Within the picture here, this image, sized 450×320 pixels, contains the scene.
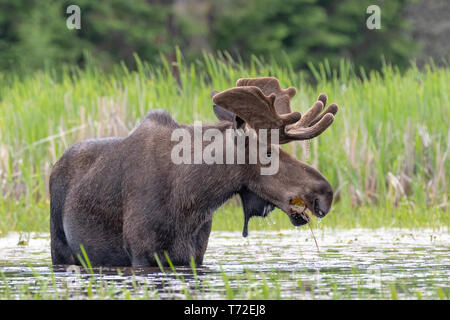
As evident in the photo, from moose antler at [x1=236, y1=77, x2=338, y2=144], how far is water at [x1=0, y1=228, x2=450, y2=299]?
899mm

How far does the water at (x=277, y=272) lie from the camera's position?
566 centimetres

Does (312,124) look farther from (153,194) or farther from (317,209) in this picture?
(153,194)

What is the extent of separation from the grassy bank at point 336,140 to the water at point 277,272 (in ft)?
3.78

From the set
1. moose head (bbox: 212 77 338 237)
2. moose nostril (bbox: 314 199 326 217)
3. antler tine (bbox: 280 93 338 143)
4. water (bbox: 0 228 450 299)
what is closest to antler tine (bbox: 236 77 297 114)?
antler tine (bbox: 280 93 338 143)

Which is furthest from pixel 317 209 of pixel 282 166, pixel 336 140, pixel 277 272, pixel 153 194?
pixel 336 140

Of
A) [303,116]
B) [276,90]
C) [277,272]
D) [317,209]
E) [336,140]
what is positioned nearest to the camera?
[317,209]

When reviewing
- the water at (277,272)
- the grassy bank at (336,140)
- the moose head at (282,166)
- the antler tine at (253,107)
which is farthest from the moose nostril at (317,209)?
the grassy bank at (336,140)

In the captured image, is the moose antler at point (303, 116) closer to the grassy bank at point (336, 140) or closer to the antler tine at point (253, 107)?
the antler tine at point (253, 107)

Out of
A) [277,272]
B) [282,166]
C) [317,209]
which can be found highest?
[282,166]

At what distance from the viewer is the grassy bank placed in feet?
33.6

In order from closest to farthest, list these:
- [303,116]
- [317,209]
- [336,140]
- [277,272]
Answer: [317,209], [277,272], [303,116], [336,140]

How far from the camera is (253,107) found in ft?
20.9

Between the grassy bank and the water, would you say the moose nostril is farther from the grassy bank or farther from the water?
the grassy bank

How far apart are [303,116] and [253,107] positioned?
534 millimetres
